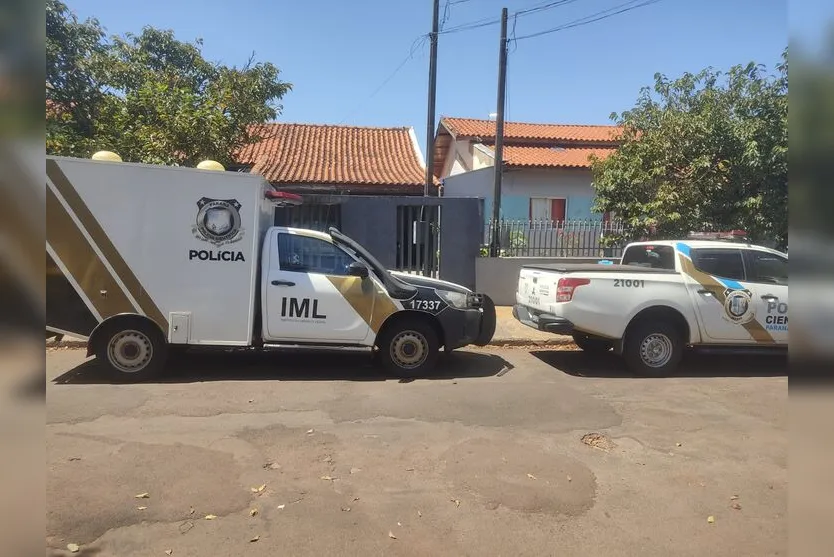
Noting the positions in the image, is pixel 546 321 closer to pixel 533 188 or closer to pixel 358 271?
A: pixel 358 271

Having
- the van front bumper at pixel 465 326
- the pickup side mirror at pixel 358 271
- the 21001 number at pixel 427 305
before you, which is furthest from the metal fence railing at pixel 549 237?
the pickup side mirror at pixel 358 271

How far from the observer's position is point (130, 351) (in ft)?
21.4

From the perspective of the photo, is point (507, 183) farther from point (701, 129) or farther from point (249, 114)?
point (249, 114)

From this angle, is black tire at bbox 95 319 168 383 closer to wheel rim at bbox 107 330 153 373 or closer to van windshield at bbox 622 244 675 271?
wheel rim at bbox 107 330 153 373

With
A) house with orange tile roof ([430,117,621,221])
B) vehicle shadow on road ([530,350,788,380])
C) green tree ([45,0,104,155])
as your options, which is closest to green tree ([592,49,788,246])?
vehicle shadow on road ([530,350,788,380])

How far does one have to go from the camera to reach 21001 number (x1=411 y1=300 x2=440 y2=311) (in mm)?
6961

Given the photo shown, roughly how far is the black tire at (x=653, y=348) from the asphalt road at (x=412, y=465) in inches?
10.3

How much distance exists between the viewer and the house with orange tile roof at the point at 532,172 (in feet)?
58.4

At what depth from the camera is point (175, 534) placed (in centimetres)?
325

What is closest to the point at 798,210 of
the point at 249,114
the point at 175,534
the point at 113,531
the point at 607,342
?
the point at 175,534

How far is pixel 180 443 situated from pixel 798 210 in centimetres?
464

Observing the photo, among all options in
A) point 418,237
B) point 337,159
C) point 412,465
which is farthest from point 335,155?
point 412,465

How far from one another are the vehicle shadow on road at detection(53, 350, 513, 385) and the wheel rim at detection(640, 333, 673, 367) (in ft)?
5.96

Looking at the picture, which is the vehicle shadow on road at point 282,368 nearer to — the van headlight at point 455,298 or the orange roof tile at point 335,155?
the van headlight at point 455,298
